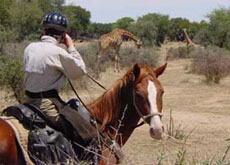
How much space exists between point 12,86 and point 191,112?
5.12 meters

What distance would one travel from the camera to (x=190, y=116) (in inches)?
573

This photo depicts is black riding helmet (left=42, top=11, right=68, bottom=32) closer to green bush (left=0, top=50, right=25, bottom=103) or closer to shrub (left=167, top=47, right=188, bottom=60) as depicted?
green bush (left=0, top=50, right=25, bottom=103)

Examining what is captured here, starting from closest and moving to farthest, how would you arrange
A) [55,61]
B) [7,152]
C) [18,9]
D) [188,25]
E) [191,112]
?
1. [7,152]
2. [55,61]
3. [191,112]
4. [18,9]
5. [188,25]

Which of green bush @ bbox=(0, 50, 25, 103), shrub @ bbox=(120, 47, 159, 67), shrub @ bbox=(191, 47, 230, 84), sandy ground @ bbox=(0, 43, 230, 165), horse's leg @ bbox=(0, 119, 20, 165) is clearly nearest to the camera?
horse's leg @ bbox=(0, 119, 20, 165)

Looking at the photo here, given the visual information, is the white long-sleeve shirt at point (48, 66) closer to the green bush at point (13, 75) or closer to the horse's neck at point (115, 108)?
the horse's neck at point (115, 108)

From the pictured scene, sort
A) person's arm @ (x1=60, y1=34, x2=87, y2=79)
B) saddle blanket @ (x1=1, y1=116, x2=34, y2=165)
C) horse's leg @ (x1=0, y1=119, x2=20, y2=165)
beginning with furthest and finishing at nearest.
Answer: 1. person's arm @ (x1=60, y1=34, x2=87, y2=79)
2. saddle blanket @ (x1=1, y1=116, x2=34, y2=165)
3. horse's leg @ (x1=0, y1=119, x2=20, y2=165)

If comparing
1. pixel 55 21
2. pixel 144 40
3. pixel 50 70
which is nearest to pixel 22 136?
pixel 50 70

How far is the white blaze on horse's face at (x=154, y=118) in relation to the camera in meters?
5.26

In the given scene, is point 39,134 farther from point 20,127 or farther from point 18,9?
point 18,9

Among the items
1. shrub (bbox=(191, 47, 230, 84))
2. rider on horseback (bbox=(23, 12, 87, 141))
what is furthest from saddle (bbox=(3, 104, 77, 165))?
shrub (bbox=(191, 47, 230, 84))

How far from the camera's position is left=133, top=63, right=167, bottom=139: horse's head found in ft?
17.4

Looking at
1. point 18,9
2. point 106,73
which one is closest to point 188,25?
point 18,9

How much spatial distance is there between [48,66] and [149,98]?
1052 millimetres

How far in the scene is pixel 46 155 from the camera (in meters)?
4.92
